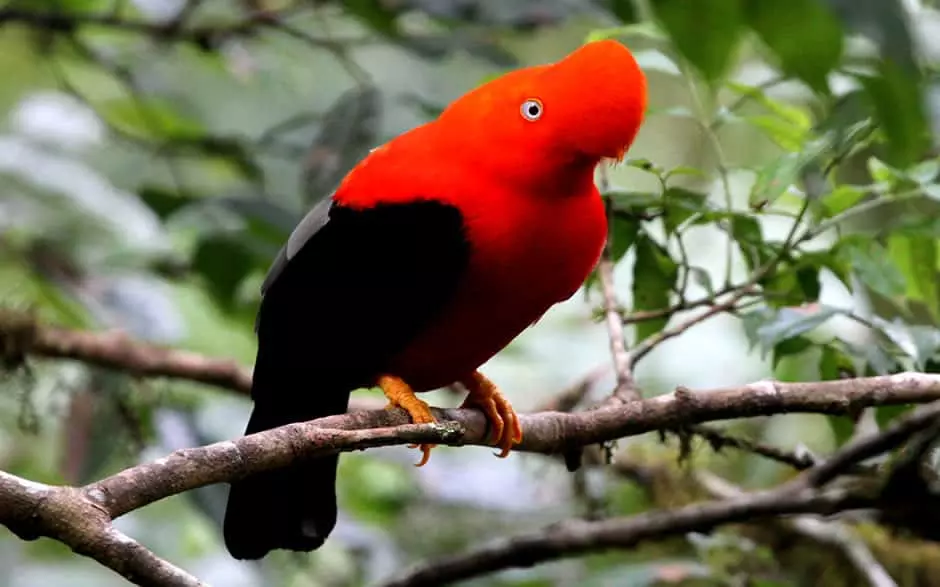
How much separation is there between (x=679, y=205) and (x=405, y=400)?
22.5 inches

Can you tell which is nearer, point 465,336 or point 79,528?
point 79,528

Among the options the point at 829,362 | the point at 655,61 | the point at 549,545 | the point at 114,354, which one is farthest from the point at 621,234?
the point at 114,354

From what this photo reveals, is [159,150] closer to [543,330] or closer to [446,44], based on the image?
[446,44]

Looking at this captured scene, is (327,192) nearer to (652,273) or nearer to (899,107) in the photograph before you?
(652,273)

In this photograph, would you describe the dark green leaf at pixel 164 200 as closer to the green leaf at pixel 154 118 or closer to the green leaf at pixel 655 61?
the green leaf at pixel 154 118

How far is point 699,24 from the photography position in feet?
3.43

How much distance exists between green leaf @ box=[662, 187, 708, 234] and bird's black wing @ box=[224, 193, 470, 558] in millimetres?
383

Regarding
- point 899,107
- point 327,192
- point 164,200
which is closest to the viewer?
point 899,107

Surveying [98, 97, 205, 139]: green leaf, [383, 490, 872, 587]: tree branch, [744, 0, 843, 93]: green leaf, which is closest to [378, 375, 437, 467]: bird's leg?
[383, 490, 872, 587]: tree branch

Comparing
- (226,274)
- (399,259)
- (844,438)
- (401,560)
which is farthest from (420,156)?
(401,560)

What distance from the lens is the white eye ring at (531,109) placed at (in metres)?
1.83

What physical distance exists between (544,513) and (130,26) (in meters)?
1.74

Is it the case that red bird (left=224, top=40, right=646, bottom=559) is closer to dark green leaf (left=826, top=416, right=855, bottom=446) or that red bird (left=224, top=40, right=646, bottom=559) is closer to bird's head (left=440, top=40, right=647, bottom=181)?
bird's head (left=440, top=40, right=647, bottom=181)

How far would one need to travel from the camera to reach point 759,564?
2738 mm
